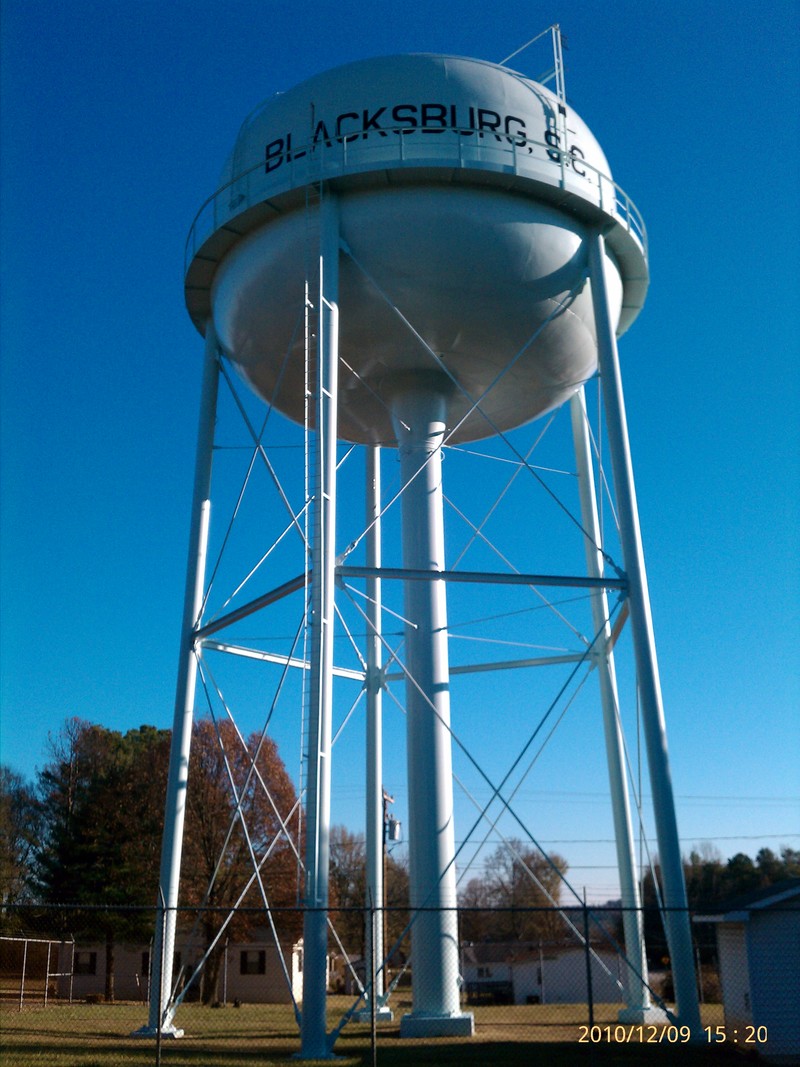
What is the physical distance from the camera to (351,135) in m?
12.9

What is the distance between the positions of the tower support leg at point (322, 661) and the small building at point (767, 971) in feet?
13.1

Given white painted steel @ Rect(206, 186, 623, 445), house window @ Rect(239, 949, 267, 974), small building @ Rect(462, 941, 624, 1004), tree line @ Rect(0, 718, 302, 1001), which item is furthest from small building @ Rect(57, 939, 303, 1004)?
white painted steel @ Rect(206, 186, 623, 445)

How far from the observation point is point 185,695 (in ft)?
44.9

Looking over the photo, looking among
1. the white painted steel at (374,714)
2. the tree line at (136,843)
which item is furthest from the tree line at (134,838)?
the white painted steel at (374,714)

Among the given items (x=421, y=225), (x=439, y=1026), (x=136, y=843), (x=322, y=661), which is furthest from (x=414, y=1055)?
(x=136, y=843)

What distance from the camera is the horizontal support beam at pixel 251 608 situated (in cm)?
1223

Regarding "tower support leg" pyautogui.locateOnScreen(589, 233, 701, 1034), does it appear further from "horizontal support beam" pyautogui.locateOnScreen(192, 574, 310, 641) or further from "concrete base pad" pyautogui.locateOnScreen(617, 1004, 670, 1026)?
"horizontal support beam" pyautogui.locateOnScreen(192, 574, 310, 641)

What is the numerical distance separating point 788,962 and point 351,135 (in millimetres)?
10430

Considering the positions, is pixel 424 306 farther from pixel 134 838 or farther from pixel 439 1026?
pixel 134 838

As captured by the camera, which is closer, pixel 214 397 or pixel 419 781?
pixel 419 781

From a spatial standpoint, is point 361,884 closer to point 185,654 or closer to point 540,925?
point 540,925

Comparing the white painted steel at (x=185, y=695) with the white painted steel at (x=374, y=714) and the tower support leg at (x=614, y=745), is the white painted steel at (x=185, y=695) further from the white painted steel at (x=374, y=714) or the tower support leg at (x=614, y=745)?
the tower support leg at (x=614, y=745)

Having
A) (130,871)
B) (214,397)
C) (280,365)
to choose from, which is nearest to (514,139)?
(280,365)
